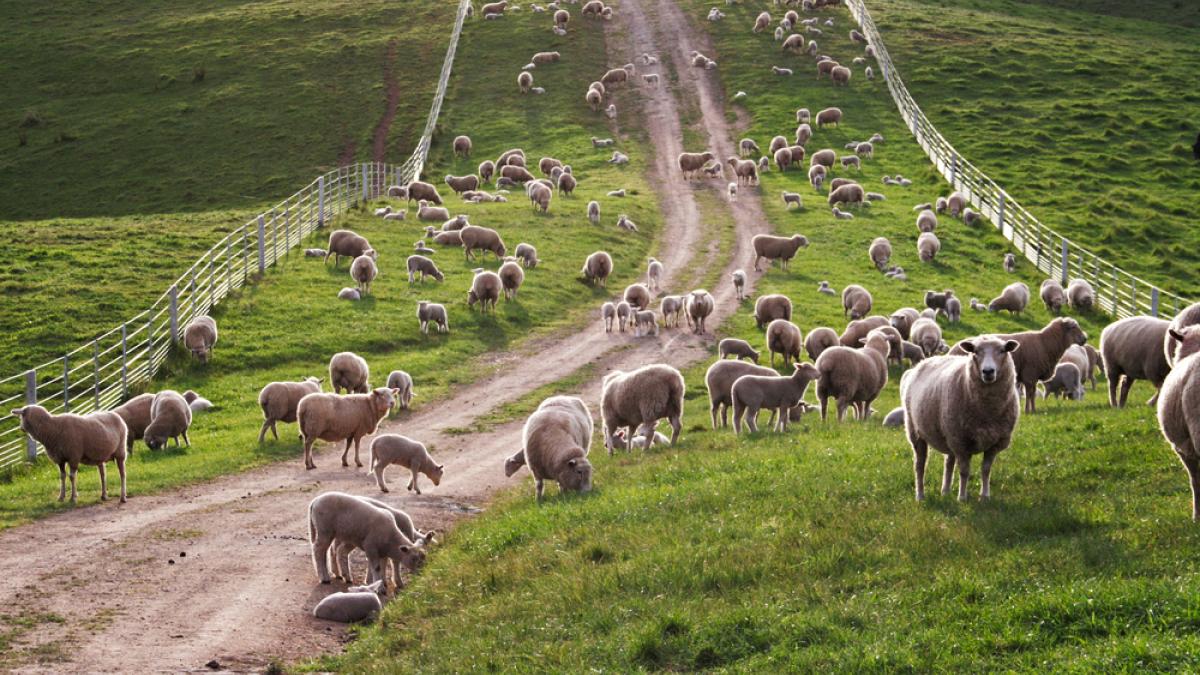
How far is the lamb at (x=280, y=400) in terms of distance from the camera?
2419 centimetres

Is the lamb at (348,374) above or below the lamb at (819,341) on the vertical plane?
below

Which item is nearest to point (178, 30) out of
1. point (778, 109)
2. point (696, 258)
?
point (778, 109)

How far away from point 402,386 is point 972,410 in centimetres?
1600

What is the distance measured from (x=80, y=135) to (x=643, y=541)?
198ft

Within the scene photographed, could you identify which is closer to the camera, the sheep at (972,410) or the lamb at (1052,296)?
the sheep at (972,410)

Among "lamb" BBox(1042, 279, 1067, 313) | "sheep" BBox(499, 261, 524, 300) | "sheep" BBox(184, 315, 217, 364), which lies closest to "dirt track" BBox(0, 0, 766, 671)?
"sheep" BBox(184, 315, 217, 364)

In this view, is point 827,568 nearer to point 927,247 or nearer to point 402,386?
point 402,386

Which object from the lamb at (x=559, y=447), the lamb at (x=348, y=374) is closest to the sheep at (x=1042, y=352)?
the lamb at (x=559, y=447)

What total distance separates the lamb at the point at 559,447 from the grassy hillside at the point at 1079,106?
2956cm

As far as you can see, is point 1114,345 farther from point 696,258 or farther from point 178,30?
point 178,30

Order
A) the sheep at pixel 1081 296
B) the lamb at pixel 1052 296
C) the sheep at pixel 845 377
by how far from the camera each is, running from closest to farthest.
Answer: the sheep at pixel 845 377 < the lamb at pixel 1052 296 < the sheep at pixel 1081 296

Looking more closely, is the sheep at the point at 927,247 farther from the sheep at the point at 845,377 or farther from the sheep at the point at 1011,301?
the sheep at the point at 845,377

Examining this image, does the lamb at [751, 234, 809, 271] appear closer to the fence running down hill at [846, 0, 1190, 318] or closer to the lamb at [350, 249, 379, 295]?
the fence running down hill at [846, 0, 1190, 318]

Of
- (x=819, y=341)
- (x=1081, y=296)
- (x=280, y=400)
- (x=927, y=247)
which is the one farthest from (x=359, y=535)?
(x=927, y=247)
